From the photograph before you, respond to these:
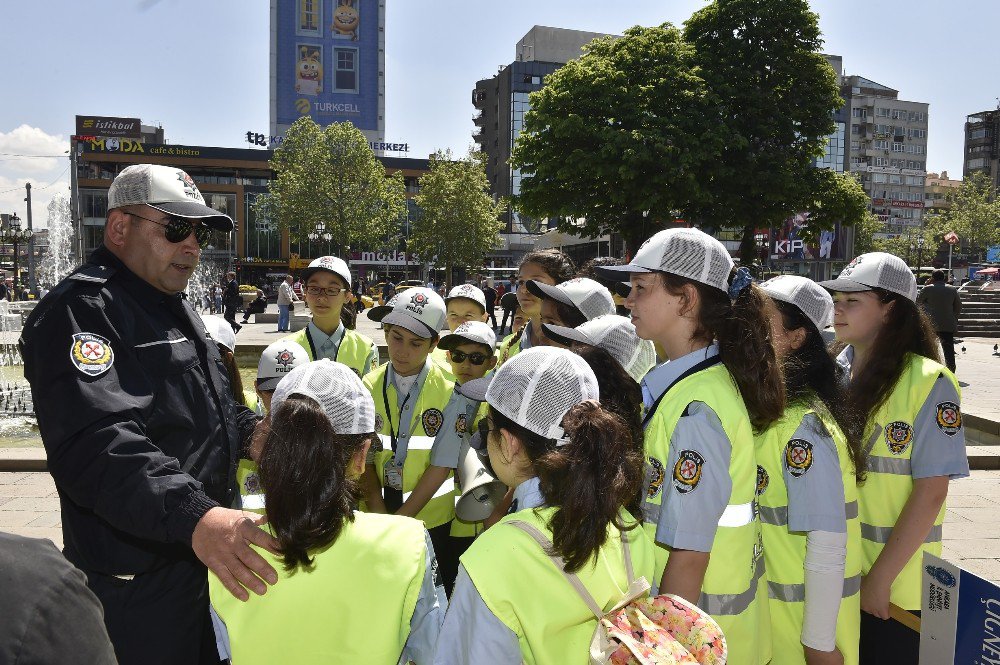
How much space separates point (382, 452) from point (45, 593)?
2989mm

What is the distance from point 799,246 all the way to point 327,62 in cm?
5289

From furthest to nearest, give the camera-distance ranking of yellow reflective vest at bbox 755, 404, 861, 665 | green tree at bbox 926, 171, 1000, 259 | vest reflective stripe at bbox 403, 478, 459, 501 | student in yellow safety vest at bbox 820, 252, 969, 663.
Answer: green tree at bbox 926, 171, 1000, 259, vest reflective stripe at bbox 403, 478, 459, 501, student in yellow safety vest at bbox 820, 252, 969, 663, yellow reflective vest at bbox 755, 404, 861, 665

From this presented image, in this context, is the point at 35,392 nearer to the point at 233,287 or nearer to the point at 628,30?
the point at 233,287

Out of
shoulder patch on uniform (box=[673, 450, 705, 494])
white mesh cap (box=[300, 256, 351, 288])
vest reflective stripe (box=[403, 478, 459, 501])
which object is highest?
white mesh cap (box=[300, 256, 351, 288])

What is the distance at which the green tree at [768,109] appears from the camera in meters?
22.9

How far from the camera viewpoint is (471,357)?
4188 mm

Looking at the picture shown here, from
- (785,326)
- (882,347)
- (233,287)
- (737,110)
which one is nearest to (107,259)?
(785,326)

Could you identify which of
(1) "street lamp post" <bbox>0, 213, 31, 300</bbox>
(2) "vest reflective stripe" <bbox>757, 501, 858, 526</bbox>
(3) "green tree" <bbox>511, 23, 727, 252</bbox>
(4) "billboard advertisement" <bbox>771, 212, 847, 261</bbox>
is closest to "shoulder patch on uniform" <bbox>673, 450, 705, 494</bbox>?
(2) "vest reflective stripe" <bbox>757, 501, 858, 526</bbox>

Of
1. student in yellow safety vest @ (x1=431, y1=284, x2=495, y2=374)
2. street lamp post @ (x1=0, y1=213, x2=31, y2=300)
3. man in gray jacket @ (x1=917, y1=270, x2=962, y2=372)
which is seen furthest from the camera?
street lamp post @ (x1=0, y1=213, x2=31, y2=300)

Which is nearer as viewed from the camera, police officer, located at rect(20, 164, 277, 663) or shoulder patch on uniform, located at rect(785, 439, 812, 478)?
police officer, located at rect(20, 164, 277, 663)

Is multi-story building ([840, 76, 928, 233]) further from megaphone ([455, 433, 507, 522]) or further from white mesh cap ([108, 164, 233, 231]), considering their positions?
white mesh cap ([108, 164, 233, 231])

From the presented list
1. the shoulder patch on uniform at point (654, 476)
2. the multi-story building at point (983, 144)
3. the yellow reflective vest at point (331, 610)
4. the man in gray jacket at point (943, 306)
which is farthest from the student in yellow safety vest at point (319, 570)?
the multi-story building at point (983, 144)

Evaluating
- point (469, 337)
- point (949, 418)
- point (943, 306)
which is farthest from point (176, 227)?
point (943, 306)

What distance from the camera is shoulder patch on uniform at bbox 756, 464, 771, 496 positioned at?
2451mm
